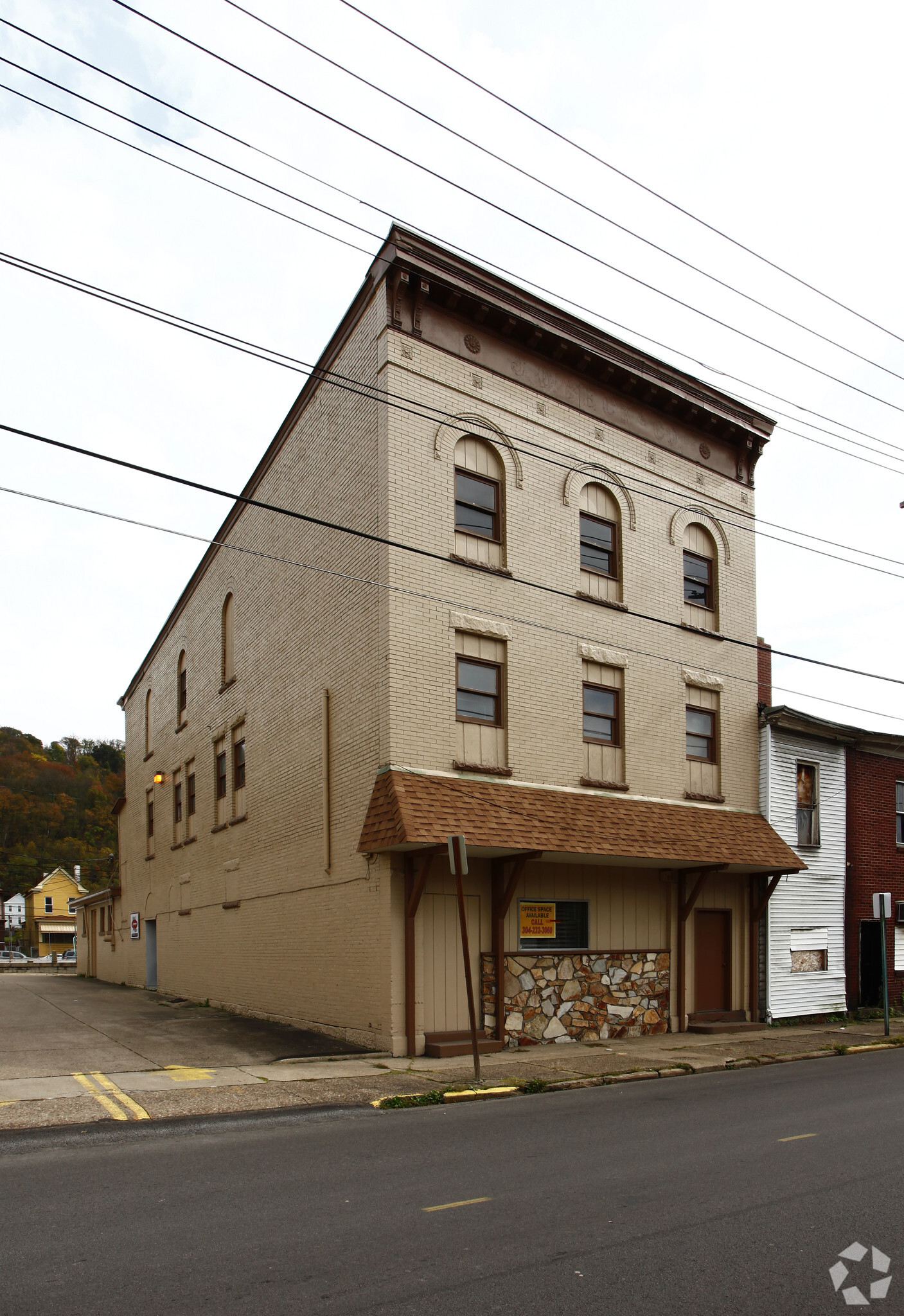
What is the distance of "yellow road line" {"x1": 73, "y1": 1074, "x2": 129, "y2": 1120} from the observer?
10359mm

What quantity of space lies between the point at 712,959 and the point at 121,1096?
1241 centimetres

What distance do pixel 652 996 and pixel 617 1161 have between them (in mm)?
10839

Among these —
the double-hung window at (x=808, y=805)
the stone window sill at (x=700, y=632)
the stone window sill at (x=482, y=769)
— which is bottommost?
the double-hung window at (x=808, y=805)

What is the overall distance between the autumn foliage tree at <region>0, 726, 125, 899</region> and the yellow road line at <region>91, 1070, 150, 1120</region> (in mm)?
101369

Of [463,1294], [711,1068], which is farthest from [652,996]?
[463,1294]

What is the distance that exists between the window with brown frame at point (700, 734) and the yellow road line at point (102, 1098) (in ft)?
41.2

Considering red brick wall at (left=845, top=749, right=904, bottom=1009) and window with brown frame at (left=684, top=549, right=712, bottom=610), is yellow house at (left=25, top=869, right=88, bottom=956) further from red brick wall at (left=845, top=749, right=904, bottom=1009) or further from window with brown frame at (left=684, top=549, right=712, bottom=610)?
window with brown frame at (left=684, top=549, right=712, bottom=610)

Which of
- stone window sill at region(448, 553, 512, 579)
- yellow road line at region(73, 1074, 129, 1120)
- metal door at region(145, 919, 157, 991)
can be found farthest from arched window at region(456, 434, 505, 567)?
metal door at region(145, 919, 157, 991)

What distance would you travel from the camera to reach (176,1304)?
5.10 metres

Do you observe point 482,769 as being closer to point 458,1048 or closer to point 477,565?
point 477,565

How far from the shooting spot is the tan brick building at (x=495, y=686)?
16078 millimetres

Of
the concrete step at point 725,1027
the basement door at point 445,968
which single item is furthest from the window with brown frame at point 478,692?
the concrete step at point 725,1027

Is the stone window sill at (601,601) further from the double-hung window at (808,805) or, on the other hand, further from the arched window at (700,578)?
the double-hung window at (808,805)

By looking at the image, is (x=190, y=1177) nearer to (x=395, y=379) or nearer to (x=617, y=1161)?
(x=617, y=1161)
